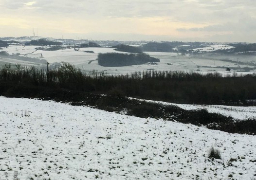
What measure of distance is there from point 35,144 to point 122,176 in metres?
6.40

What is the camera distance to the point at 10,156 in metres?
13.9

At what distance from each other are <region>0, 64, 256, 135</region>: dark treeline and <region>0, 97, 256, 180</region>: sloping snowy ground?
Result: 767cm

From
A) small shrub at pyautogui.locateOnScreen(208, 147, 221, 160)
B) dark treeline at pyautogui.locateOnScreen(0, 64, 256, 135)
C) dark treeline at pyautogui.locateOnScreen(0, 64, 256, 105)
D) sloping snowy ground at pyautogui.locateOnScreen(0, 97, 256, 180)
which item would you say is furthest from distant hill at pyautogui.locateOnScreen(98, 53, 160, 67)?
small shrub at pyautogui.locateOnScreen(208, 147, 221, 160)

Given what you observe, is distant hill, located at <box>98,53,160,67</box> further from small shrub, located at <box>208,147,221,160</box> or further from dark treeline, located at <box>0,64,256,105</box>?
small shrub, located at <box>208,147,221,160</box>

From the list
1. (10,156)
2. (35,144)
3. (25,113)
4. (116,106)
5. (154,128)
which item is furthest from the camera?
(116,106)

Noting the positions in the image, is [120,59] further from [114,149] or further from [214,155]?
[214,155]

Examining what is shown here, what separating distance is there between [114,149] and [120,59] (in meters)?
143

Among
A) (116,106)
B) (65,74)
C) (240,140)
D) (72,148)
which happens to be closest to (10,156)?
(72,148)

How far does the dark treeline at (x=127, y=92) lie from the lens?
3141 centimetres

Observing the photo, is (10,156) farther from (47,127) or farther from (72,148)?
(47,127)

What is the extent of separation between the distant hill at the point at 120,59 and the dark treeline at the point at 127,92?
56.0 m

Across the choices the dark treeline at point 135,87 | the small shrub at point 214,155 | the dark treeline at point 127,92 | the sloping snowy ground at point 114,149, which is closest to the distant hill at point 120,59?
the dark treeline at point 127,92

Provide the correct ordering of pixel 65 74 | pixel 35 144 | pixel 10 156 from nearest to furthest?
1. pixel 10 156
2. pixel 35 144
3. pixel 65 74

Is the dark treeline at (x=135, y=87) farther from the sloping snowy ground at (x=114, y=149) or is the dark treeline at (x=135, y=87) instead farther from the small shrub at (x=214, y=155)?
the small shrub at (x=214, y=155)
